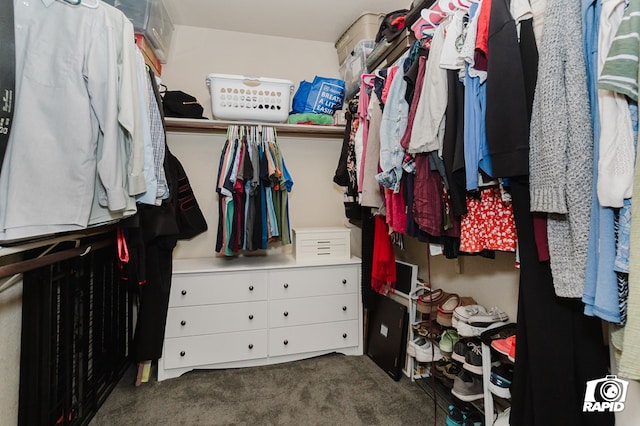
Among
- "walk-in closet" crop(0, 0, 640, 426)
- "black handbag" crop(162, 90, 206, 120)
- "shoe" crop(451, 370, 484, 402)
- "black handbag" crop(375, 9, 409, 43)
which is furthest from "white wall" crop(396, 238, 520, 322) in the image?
"black handbag" crop(162, 90, 206, 120)

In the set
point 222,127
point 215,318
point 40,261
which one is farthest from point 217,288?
point 222,127

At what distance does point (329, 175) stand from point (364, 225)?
665 millimetres

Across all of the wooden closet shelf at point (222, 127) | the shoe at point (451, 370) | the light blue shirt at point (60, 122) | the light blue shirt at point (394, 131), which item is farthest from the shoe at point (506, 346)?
the wooden closet shelf at point (222, 127)

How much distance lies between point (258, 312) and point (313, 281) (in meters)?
0.41

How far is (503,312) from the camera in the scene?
1.49 meters

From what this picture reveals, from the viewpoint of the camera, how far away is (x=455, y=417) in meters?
1.43

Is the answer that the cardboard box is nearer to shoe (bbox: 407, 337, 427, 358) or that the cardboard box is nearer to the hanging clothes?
the hanging clothes

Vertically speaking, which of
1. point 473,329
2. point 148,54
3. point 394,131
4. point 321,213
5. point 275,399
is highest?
point 148,54

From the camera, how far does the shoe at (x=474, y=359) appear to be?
1.34 m

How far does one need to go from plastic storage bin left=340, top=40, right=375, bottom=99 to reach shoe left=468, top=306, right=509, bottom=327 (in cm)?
164

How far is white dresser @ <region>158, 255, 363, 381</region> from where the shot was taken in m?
1.93

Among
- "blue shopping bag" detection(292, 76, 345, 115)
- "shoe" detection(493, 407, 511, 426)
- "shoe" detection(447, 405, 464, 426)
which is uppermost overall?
"blue shopping bag" detection(292, 76, 345, 115)

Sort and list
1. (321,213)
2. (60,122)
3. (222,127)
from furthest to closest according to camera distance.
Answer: (321,213)
(222,127)
(60,122)

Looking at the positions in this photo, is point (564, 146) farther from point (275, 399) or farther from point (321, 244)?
point (275, 399)
